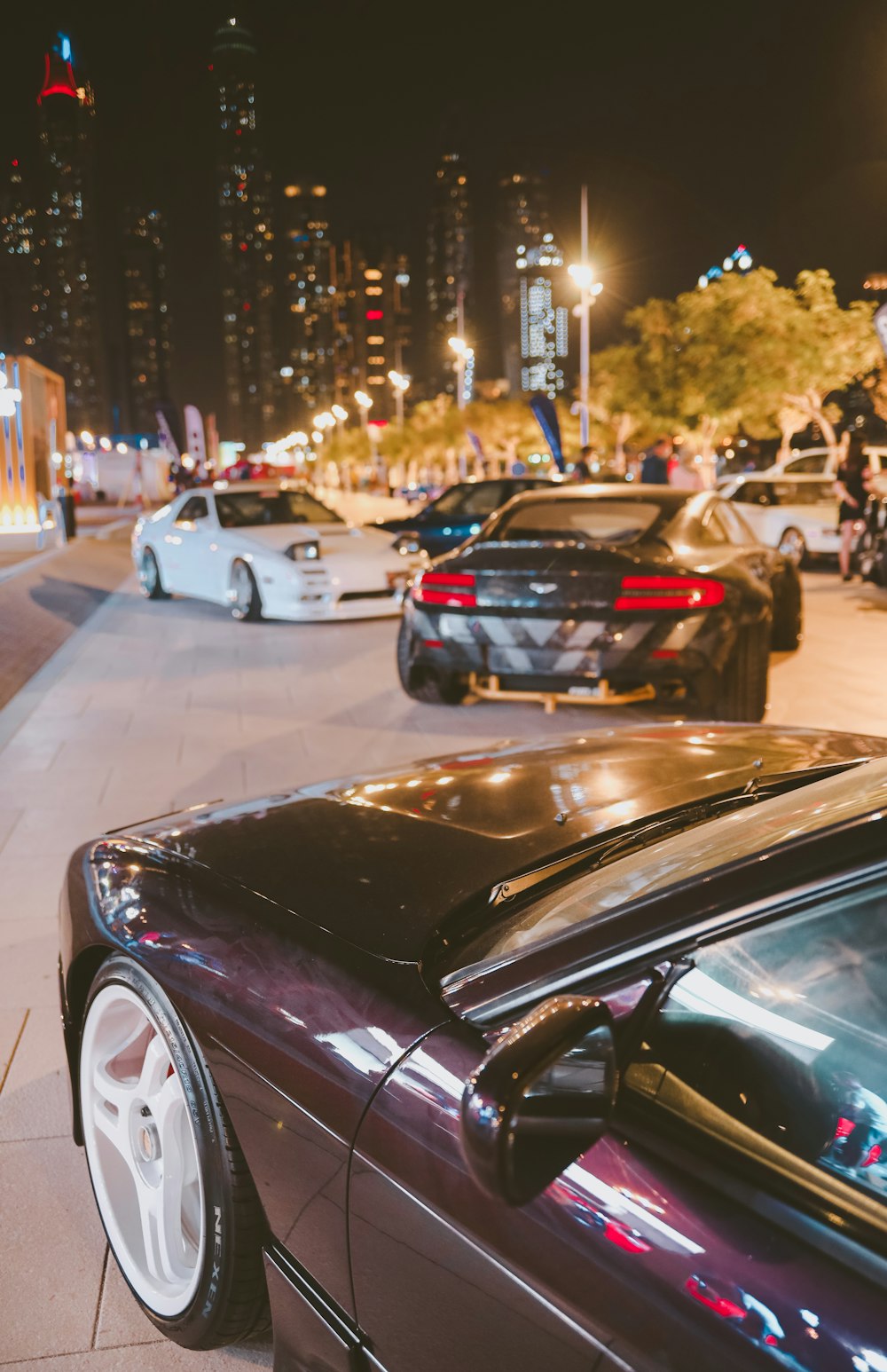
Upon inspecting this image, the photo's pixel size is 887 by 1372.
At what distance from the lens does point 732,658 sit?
21.7 ft

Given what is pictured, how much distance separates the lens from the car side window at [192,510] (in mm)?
13086

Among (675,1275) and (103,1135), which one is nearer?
(675,1275)

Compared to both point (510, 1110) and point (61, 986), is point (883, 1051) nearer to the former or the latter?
point (510, 1110)

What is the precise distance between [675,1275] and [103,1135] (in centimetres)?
152

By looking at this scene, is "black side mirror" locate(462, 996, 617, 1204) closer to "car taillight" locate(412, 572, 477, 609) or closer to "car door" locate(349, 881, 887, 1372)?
"car door" locate(349, 881, 887, 1372)

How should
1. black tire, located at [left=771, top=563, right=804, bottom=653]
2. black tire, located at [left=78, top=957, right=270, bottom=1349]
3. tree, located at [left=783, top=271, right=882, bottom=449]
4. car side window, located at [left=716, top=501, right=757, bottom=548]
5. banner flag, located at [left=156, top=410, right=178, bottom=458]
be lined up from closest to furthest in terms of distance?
black tire, located at [left=78, top=957, right=270, bottom=1349]
car side window, located at [left=716, top=501, right=757, bottom=548]
black tire, located at [left=771, top=563, right=804, bottom=653]
tree, located at [left=783, top=271, right=882, bottom=449]
banner flag, located at [left=156, top=410, right=178, bottom=458]

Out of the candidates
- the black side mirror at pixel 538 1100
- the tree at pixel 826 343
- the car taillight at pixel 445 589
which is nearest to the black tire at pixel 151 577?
the car taillight at pixel 445 589

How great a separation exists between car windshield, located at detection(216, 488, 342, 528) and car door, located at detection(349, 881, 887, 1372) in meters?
11.6

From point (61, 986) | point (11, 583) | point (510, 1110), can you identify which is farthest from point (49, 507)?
point (510, 1110)

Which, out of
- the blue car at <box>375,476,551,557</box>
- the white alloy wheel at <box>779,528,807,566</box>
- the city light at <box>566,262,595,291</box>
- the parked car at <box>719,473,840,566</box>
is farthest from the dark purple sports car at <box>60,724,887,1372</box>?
the city light at <box>566,262,595,291</box>

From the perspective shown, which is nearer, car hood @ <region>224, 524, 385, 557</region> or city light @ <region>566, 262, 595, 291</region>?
car hood @ <region>224, 524, 385, 557</region>

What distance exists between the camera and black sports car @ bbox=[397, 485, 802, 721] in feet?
21.2

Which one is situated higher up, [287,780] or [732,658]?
[732,658]

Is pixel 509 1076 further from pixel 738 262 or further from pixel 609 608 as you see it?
pixel 738 262
